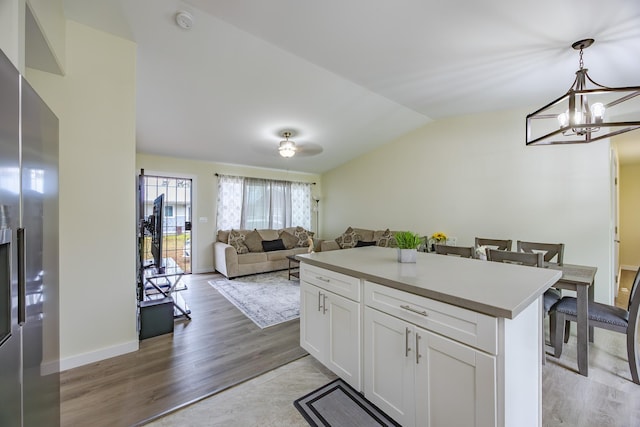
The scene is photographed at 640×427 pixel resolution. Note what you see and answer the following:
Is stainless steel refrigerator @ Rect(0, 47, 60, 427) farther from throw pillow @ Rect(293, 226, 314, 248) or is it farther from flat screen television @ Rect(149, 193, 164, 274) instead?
throw pillow @ Rect(293, 226, 314, 248)

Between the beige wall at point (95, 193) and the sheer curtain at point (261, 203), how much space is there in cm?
337

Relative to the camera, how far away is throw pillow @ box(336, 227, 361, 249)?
5.88 meters

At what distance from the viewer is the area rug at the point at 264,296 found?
3188mm

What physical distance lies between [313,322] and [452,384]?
44.6 inches

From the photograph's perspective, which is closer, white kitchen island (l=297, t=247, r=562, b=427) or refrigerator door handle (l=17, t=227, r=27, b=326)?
refrigerator door handle (l=17, t=227, r=27, b=326)

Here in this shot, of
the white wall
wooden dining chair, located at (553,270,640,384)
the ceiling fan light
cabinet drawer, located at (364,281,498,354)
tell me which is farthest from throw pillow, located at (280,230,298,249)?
wooden dining chair, located at (553,270,640,384)

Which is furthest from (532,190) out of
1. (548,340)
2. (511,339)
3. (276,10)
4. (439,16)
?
(276,10)

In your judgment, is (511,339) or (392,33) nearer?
(511,339)

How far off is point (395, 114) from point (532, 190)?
92.2 inches

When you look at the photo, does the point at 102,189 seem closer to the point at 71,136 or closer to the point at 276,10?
the point at 71,136

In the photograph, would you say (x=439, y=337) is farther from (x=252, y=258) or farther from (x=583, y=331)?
(x=252, y=258)

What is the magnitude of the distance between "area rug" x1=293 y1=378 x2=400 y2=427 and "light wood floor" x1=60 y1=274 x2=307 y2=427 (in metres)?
0.50

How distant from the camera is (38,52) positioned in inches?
72.9

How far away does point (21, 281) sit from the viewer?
94 cm
